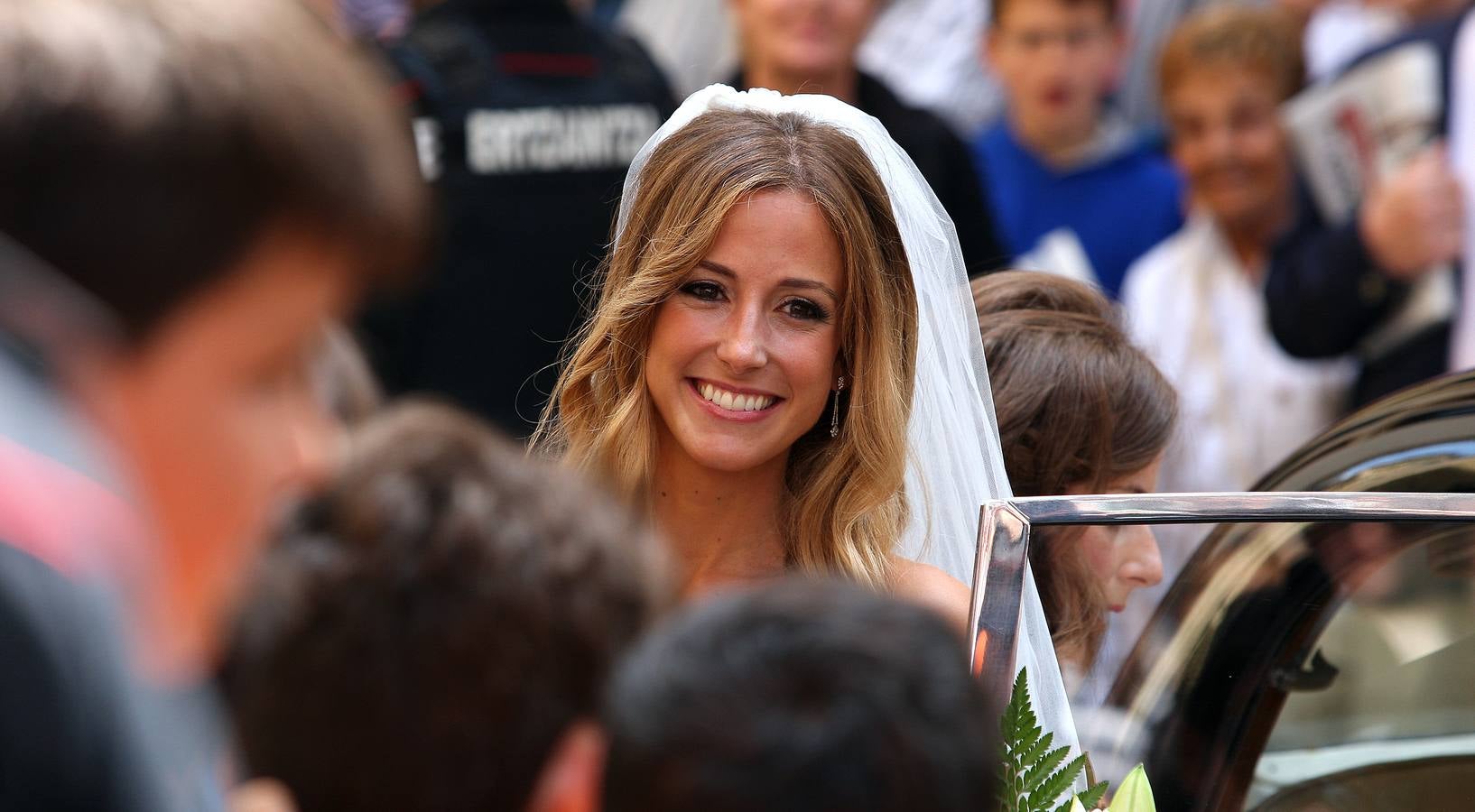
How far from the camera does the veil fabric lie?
8.96 feet

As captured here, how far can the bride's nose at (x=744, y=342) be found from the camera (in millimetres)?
2689

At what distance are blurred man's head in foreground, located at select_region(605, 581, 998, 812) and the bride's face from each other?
170 cm

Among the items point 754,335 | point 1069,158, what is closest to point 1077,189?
point 1069,158

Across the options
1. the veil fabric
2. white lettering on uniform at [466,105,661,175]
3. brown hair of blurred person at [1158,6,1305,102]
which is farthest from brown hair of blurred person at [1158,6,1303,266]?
the veil fabric

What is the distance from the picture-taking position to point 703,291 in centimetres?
279

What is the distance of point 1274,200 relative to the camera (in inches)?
172

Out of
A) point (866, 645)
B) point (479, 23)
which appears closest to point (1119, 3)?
point (479, 23)

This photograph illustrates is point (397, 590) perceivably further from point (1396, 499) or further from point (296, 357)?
point (1396, 499)

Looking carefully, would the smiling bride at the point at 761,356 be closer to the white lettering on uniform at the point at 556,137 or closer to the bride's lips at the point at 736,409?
the bride's lips at the point at 736,409

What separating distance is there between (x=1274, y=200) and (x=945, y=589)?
7.06 feet

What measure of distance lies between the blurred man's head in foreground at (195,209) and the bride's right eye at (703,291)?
1.84 m

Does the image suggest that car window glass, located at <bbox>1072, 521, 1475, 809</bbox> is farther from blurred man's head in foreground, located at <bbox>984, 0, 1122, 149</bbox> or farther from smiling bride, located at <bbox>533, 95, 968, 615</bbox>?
blurred man's head in foreground, located at <bbox>984, 0, 1122, 149</bbox>

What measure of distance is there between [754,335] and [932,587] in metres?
0.50

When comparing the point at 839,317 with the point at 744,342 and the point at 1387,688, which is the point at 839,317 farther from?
the point at 1387,688
